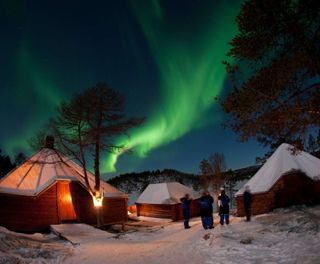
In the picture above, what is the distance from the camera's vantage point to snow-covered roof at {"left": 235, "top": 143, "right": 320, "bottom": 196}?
1800 centimetres

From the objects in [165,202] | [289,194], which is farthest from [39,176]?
[289,194]

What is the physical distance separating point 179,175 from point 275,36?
179 feet

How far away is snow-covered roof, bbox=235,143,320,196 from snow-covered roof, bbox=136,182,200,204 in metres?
12.4

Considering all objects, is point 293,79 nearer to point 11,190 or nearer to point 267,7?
point 267,7

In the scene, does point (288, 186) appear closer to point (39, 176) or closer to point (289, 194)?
point (289, 194)

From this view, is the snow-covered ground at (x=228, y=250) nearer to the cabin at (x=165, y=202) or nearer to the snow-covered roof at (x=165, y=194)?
the cabin at (x=165, y=202)

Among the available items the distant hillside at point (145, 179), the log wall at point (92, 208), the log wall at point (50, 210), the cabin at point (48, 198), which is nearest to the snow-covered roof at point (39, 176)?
the cabin at point (48, 198)

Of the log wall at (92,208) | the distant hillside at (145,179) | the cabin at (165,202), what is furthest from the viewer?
the distant hillside at (145,179)

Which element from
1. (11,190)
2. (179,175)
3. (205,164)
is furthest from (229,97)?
(179,175)

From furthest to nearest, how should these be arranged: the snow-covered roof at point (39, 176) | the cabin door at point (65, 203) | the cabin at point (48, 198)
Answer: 1. the cabin door at point (65, 203)
2. the snow-covered roof at point (39, 176)
3. the cabin at point (48, 198)

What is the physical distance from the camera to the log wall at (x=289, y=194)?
17469mm

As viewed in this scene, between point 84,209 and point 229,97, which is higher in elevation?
point 229,97

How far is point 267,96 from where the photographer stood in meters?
9.31

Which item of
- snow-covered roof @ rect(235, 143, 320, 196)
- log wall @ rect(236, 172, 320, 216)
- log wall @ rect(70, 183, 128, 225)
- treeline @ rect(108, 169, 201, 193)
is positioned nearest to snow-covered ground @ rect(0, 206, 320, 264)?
log wall @ rect(236, 172, 320, 216)
